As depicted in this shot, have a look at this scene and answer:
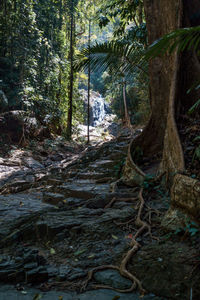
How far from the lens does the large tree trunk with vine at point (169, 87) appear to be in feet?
Result: 10.4

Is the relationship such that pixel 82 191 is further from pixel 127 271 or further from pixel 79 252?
pixel 127 271

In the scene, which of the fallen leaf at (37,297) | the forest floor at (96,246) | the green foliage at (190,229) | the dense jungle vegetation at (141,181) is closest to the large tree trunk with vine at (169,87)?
the dense jungle vegetation at (141,181)

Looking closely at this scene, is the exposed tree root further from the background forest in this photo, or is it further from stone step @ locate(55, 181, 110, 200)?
the background forest

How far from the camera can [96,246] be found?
93.4 inches

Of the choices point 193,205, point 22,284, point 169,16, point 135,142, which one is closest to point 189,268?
point 193,205

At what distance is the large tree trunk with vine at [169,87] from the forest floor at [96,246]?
1.30 ft

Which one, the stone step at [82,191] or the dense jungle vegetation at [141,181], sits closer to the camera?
the dense jungle vegetation at [141,181]

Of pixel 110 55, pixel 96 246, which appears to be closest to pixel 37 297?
pixel 96 246

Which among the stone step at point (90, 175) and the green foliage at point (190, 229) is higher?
the green foliage at point (190, 229)

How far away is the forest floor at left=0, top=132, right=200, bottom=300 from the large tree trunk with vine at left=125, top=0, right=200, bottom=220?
0.40m

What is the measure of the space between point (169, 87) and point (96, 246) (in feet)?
9.70

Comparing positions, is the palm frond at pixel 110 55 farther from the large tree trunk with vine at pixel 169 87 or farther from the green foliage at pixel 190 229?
the green foliage at pixel 190 229

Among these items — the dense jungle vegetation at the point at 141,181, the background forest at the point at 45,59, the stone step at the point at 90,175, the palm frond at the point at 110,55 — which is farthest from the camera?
the background forest at the point at 45,59

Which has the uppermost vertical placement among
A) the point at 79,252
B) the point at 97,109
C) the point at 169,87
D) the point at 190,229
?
the point at 97,109
